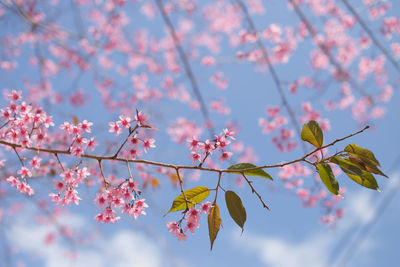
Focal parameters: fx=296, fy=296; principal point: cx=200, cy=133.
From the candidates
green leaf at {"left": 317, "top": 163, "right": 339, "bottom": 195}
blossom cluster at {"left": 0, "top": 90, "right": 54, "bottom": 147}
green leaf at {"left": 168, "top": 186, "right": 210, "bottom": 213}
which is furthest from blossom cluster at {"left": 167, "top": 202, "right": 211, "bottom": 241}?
blossom cluster at {"left": 0, "top": 90, "right": 54, "bottom": 147}

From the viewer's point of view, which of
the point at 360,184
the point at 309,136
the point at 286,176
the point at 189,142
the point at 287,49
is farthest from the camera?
the point at 287,49

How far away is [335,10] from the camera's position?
8742mm

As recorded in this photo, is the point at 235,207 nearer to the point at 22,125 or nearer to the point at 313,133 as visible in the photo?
the point at 313,133

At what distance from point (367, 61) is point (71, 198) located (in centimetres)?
1047

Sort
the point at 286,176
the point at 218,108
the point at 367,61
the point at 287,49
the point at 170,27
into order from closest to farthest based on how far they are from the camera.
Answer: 1. the point at 170,27
2. the point at 286,176
3. the point at 287,49
4. the point at 367,61
5. the point at 218,108

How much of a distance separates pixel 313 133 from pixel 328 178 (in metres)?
0.24

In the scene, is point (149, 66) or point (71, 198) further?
point (149, 66)

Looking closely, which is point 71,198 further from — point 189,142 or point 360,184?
point 360,184

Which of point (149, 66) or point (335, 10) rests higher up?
point (149, 66)

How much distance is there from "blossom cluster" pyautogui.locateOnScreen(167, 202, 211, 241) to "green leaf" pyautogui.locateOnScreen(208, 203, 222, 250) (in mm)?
88

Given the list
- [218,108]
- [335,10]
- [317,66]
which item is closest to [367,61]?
[317,66]

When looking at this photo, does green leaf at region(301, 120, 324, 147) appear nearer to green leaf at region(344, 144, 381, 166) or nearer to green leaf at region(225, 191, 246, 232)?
green leaf at region(344, 144, 381, 166)

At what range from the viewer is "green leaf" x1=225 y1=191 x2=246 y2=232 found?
1.47 meters

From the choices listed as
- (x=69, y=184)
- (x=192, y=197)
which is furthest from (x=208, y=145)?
(x=69, y=184)
